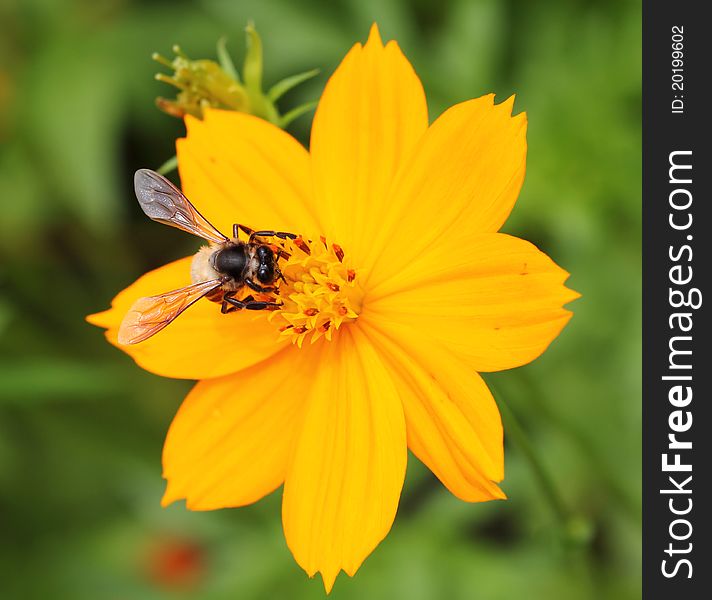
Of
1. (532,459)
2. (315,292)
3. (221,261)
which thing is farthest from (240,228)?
(532,459)

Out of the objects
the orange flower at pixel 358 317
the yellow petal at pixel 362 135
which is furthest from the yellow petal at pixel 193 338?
the yellow petal at pixel 362 135

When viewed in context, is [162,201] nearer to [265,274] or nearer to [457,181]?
[265,274]

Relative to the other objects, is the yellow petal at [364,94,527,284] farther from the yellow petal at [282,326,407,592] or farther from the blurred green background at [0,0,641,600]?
the blurred green background at [0,0,641,600]

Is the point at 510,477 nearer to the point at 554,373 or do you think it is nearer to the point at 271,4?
the point at 554,373

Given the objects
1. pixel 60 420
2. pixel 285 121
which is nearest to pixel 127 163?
pixel 60 420

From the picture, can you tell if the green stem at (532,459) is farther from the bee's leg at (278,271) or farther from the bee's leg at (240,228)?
the bee's leg at (240,228)
